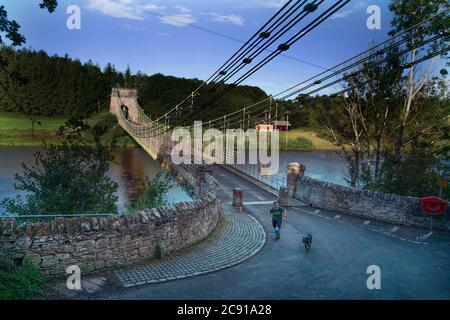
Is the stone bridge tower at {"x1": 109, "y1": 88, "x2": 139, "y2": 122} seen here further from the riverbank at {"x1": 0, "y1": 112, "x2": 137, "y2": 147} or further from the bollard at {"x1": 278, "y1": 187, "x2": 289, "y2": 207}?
the bollard at {"x1": 278, "y1": 187, "x2": 289, "y2": 207}

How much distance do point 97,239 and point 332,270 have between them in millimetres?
5287

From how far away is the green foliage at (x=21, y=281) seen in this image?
6.51 metres

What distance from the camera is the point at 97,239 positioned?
788 cm

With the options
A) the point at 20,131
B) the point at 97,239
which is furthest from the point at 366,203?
the point at 20,131

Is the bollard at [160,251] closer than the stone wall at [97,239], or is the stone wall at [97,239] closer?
the stone wall at [97,239]

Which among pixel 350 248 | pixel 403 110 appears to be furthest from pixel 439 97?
pixel 350 248

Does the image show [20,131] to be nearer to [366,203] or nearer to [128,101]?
[128,101]

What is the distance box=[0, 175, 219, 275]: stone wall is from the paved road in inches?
45.8

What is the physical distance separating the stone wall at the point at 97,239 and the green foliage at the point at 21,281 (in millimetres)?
166

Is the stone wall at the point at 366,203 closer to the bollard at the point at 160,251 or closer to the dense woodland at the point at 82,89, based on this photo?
the bollard at the point at 160,251

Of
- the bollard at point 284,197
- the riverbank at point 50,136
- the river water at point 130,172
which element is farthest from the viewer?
the riverbank at point 50,136

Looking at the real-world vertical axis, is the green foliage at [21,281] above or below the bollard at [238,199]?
below

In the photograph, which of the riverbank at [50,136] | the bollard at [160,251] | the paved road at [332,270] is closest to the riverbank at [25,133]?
the riverbank at [50,136]

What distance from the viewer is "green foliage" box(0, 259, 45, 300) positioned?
6508 millimetres
